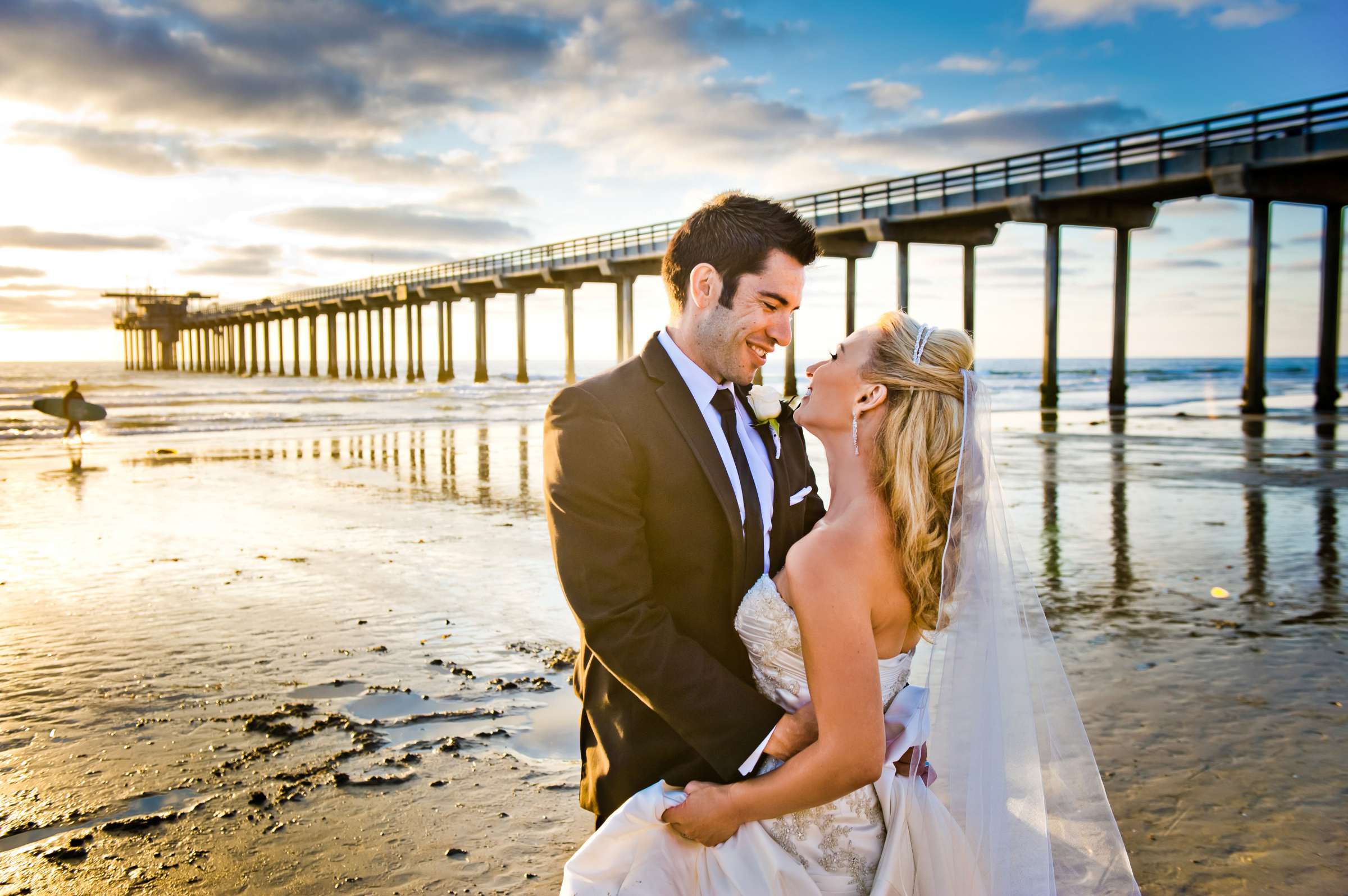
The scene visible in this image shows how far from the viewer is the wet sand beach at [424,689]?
2.76 m

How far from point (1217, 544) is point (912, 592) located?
20.3 ft

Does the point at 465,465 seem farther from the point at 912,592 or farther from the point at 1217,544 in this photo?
the point at 912,592

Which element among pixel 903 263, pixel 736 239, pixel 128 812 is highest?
pixel 903 263

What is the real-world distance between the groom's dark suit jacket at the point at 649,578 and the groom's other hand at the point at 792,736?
27mm

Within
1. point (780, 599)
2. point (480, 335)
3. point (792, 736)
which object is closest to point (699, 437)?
point (780, 599)

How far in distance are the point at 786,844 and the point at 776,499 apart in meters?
0.77

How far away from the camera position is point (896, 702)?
2102 millimetres

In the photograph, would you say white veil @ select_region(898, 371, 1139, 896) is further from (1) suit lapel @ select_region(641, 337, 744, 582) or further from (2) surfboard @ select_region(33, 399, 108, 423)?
(2) surfboard @ select_region(33, 399, 108, 423)

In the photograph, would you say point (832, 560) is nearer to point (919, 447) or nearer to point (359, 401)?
point (919, 447)

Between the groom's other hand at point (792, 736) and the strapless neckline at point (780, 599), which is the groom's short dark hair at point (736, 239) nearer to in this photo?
the strapless neckline at point (780, 599)

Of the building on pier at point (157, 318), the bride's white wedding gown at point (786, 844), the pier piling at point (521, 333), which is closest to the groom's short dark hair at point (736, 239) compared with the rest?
the bride's white wedding gown at point (786, 844)

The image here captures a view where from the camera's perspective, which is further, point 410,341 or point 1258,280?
point 410,341

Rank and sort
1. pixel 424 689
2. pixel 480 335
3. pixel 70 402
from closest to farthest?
pixel 424 689 → pixel 70 402 → pixel 480 335

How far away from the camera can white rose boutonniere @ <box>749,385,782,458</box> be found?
2199 mm
